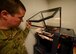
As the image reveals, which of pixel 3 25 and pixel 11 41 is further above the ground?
pixel 3 25

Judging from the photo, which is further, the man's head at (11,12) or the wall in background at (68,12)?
the wall in background at (68,12)

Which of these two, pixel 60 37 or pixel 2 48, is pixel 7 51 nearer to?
pixel 2 48

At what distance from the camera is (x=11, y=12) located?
37.2 inches

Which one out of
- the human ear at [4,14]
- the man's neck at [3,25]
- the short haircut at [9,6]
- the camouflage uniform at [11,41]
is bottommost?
the camouflage uniform at [11,41]

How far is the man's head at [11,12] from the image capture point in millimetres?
929

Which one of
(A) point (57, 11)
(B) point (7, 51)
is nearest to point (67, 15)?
(A) point (57, 11)

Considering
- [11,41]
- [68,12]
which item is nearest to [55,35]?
[11,41]

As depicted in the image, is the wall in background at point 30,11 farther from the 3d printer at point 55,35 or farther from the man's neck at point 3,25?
the man's neck at point 3,25

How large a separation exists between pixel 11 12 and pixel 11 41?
0.22 meters

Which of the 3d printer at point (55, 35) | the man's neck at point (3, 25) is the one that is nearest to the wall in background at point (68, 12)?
the 3d printer at point (55, 35)

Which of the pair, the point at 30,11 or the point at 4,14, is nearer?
the point at 4,14

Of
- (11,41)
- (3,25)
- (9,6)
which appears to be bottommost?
(11,41)

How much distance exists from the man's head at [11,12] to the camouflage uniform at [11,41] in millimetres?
78

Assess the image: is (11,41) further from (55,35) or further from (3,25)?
(55,35)
